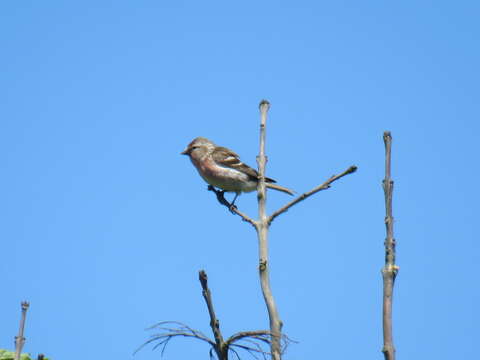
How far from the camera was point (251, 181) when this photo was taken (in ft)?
37.7

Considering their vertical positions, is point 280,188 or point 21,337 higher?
point 280,188

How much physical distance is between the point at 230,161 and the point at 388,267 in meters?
8.92

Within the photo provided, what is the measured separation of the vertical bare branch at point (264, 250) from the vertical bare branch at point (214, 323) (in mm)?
239

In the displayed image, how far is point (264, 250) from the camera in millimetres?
3346

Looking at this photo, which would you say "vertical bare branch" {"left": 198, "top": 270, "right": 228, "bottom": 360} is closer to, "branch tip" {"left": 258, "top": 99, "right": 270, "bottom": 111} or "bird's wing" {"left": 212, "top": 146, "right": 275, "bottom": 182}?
"branch tip" {"left": 258, "top": 99, "right": 270, "bottom": 111}

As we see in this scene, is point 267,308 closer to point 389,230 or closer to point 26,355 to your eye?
point 389,230

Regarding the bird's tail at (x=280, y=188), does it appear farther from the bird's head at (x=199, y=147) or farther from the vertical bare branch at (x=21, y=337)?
the vertical bare branch at (x=21, y=337)

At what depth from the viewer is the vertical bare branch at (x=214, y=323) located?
9.29 ft

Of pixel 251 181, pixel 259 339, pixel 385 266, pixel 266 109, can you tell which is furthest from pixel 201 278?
pixel 251 181

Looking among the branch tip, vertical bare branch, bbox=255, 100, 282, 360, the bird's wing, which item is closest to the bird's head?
the bird's wing

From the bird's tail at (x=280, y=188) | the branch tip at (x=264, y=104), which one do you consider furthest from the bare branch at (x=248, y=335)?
the bird's tail at (x=280, y=188)

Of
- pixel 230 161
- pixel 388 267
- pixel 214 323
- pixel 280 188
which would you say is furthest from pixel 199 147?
pixel 388 267

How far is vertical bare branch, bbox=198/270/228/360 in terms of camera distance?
283 centimetres

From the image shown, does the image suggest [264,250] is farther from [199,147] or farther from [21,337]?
[199,147]
